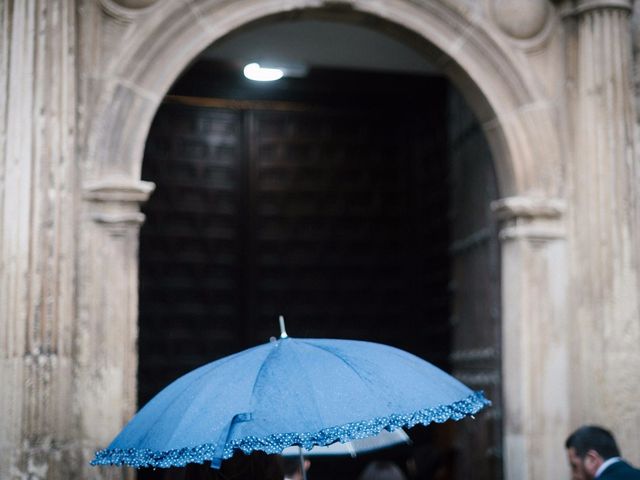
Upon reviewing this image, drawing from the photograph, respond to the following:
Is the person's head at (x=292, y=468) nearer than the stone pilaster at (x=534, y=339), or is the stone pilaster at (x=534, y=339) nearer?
the person's head at (x=292, y=468)

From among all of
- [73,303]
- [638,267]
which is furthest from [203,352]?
[638,267]

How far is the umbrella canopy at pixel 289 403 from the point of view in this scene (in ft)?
12.8

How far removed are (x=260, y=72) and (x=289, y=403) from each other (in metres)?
6.12

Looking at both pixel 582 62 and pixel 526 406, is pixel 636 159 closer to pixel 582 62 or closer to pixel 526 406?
pixel 582 62

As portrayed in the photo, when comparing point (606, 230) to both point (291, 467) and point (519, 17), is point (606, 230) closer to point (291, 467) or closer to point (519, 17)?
point (519, 17)

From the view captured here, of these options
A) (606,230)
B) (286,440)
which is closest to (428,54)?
(606,230)

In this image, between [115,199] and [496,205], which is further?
[496,205]

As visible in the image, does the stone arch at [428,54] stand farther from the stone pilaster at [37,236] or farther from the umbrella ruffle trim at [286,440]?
the umbrella ruffle trim at [286,440]


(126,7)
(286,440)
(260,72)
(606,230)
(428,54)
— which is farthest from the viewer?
(260,72)

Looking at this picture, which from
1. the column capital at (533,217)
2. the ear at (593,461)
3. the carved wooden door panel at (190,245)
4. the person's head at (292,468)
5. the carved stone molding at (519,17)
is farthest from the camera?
the carved wooden door panel at (190,245)

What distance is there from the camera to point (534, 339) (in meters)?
7.45

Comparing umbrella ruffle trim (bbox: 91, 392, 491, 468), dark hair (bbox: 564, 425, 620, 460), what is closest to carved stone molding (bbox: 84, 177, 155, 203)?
umbrella ruffle trim (bbox: 91, 392, 491, 468)

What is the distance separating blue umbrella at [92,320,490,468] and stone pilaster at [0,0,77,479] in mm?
1957

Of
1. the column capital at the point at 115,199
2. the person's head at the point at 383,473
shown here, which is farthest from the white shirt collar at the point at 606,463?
the column capital at the point at 115,199
